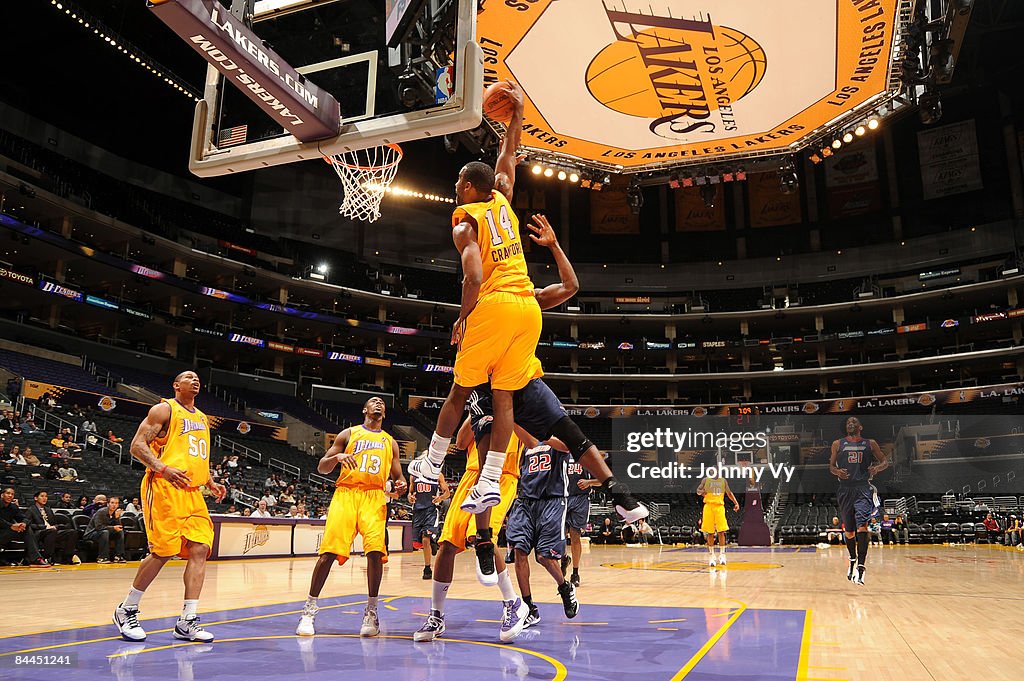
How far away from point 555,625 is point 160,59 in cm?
2970

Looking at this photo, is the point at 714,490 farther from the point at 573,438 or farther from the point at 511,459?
the point at 573,438

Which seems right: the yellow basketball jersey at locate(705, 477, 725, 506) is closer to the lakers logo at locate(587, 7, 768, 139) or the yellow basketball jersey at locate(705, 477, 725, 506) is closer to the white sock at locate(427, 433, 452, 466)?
the lakers logo at locate(587, 7, 768, 139)

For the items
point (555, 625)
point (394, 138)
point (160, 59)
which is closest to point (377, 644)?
point (555, 625)

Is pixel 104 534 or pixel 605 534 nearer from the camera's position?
pixel 104 534

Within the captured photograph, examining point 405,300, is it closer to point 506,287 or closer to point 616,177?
point 616,177

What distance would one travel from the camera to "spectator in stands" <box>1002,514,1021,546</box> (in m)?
22.9

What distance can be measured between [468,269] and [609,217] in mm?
39707

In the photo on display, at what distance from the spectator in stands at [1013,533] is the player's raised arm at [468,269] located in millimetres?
24927

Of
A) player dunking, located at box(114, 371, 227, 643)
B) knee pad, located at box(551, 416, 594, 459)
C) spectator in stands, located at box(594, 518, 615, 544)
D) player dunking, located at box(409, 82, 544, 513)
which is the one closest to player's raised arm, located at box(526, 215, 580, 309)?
player dunking, located at box(409, 82, 544, 513)

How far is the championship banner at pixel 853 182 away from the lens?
128 feet

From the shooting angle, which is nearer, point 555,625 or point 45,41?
point 555,625

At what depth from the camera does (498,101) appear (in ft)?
18.2

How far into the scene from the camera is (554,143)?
1521 centimetres

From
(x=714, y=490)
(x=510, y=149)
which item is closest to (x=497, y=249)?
(x=510, y=149)
